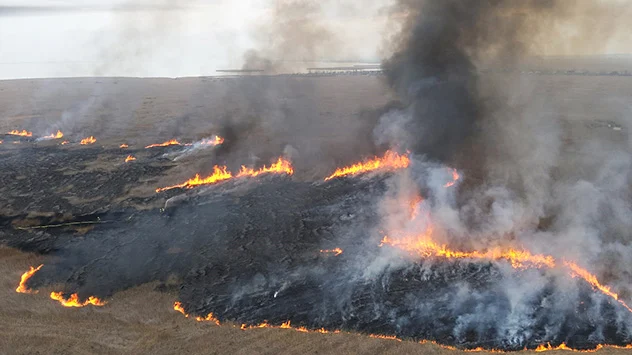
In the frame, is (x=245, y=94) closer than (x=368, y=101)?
No

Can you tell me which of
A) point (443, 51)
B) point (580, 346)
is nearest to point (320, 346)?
point (580, 346)

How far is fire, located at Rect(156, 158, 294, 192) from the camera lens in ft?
82.2

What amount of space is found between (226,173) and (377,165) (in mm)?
9471

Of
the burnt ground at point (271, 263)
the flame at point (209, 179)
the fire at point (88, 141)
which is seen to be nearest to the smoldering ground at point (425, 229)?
the burnt ground at point (271, 263)

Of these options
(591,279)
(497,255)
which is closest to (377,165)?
(497,255)

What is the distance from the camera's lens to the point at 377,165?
85.1ft

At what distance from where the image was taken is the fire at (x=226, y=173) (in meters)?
25.1

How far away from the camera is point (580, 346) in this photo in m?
12.0

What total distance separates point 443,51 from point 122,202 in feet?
66.2

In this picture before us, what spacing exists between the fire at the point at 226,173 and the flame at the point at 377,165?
324 cm

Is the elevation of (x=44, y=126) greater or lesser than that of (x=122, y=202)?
greater

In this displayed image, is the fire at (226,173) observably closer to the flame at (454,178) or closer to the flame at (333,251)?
the flame at (333,251)

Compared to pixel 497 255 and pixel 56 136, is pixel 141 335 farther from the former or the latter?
pixel 56 136

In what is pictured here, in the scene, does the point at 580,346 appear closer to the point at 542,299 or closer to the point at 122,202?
the point at 542,299
